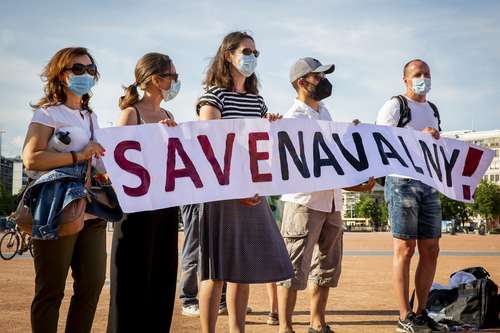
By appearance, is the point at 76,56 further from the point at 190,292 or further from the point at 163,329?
the point at 190,292

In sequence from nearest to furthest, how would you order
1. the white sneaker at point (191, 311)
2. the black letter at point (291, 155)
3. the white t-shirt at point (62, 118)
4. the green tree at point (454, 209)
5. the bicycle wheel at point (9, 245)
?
1. the white t-shirt at point (62, 118)
2. the black letter at point (291, 155)
3. the white sneaker at point (191, 311)
4. the bicycle wheel at point (9, 245)
5. the green tree at point (454, 209)

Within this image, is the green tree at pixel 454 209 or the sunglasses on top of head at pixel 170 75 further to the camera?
the green tree at pixel 454 209

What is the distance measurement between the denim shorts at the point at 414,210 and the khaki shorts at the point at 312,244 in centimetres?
56

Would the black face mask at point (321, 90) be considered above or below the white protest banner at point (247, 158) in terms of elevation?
above

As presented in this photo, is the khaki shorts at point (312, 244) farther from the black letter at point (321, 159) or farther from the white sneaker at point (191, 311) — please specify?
the white sneaker at point (191, 311)

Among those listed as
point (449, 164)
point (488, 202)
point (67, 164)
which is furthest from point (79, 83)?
point (488, 202)

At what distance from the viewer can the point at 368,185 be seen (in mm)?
4844

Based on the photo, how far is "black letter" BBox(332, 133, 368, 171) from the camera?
4.80 metres

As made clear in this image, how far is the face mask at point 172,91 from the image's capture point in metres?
4.02

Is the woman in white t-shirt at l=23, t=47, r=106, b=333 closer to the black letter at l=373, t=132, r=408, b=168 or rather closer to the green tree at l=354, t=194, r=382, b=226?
the black letter at l=373, t=132, r=408, b=168

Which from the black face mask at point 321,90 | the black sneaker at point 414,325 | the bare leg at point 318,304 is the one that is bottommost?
the black sneaker at point 414,325

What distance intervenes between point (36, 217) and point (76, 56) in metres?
1.04

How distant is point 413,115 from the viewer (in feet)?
17.7

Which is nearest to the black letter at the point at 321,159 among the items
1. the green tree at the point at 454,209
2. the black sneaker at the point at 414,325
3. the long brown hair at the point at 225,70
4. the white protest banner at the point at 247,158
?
the white protest banner at the point at 247,158
